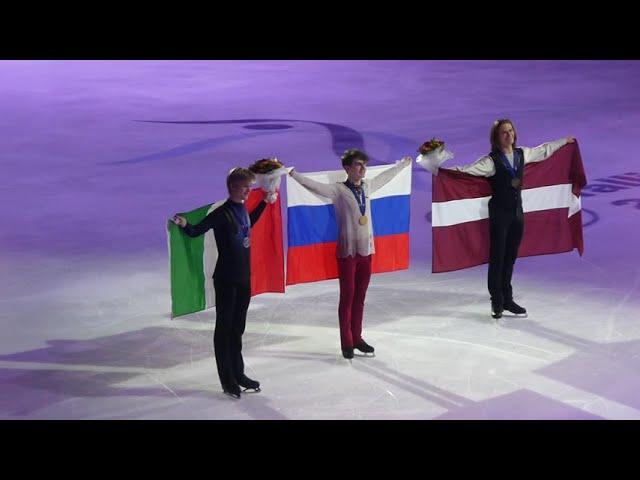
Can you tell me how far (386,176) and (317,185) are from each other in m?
0.67

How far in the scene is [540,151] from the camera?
864 cm

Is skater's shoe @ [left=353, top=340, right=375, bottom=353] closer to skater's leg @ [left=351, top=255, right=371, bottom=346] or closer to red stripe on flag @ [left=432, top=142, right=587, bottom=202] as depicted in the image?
skater's leg @ [left=351, top=255, right=371, bottom=346]

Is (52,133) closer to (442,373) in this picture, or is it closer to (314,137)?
(314,137)

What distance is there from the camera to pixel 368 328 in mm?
8305

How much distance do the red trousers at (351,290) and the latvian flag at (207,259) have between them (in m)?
0.46

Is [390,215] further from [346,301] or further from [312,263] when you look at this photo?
[346,301]

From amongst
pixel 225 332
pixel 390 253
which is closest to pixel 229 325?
pixel 225 332

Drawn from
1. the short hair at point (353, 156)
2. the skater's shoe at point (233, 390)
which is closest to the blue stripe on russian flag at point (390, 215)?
the short hair at point (353, 156)

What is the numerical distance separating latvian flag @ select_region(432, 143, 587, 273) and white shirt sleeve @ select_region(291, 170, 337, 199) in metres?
1.15

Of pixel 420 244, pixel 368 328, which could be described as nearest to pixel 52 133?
pixel 420 244

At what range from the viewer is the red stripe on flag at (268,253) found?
747cm

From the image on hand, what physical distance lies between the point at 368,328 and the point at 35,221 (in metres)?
4.58

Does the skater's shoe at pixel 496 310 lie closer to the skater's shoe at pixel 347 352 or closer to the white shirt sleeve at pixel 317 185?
the skater's shoe at pixel 347 352

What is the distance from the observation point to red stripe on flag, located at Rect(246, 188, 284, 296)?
7473mm
